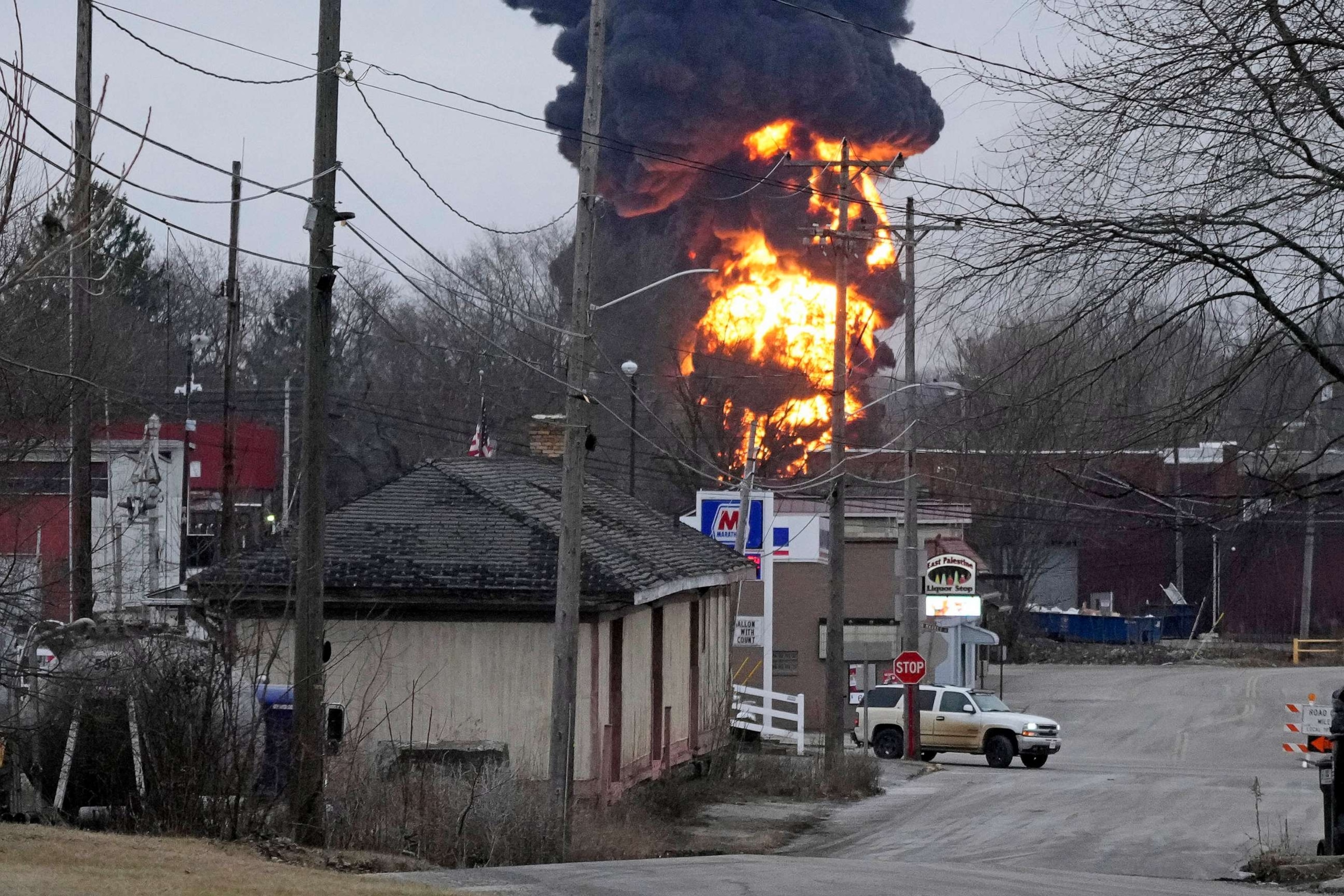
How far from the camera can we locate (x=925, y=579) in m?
37.7

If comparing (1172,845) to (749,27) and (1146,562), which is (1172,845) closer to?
(1146,562)

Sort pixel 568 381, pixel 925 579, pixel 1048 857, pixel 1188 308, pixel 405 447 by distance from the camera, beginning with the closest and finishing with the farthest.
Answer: pixel 1188 308 < pixel 568 381 < pixel 1048 857 < pixel 925 579 < pixel 405 447

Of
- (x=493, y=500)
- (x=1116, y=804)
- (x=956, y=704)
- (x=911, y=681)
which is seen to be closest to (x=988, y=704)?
(x=956, y=704)

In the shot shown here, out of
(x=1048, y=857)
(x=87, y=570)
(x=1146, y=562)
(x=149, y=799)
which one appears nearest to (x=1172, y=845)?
(x=1048, y=857)

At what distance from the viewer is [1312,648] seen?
63.4 metres

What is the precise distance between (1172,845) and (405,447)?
46020mm

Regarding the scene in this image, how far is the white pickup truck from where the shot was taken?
3247 centimetres

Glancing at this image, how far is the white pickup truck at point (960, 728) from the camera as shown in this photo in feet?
107

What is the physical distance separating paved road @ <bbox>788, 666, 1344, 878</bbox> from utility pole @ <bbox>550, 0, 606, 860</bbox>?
4.50 meters

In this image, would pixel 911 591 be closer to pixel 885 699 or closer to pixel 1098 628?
pixel 885 699

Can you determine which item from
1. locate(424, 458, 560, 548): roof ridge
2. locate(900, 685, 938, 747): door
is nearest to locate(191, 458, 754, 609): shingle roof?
locate(424, 458, 560, 548): roof ridge

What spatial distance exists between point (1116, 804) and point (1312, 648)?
146ft

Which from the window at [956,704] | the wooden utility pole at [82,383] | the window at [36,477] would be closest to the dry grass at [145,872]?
the wooden utility pole at [82,383]

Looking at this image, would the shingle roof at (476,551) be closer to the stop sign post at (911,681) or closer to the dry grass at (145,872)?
the dry grass at (145,872)
